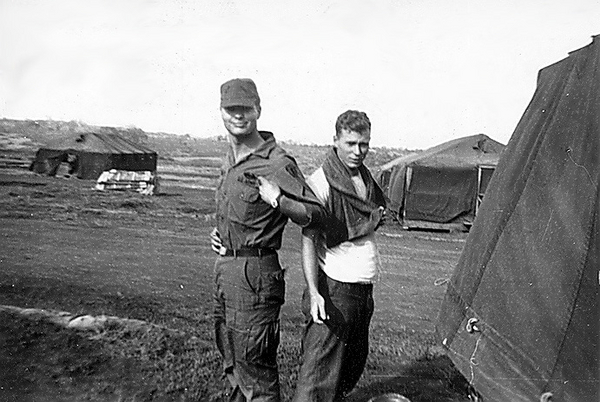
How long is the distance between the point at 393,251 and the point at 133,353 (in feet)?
15.9

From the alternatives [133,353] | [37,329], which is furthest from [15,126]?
[133,353]

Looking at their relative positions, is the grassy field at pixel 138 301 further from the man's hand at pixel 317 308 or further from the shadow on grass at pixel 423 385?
the man's hand at pixel 317 308

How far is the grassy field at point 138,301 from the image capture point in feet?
10.5

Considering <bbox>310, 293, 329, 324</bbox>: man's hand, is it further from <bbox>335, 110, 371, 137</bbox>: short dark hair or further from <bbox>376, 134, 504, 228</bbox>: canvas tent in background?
<bbox>376, 134, 504, 228</bbox>: canvas tent in background

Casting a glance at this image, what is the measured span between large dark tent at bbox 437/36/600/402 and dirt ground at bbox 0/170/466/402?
3.86ft

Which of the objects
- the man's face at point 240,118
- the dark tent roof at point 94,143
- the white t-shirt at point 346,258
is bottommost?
the white t-shirt at point 346,258

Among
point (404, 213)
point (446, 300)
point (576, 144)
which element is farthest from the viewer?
point (404, 213)

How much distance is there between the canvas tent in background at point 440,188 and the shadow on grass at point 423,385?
612cm

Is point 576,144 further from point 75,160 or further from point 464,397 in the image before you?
point 75,160

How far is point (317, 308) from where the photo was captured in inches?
91.3

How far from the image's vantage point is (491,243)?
2400 millimetres

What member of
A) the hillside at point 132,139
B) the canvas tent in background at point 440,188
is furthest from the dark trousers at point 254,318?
the canvas tent in background at point 440,188

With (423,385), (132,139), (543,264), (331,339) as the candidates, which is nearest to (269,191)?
(331,339)

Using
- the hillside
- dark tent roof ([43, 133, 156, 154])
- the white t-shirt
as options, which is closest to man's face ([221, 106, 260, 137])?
the white t-shirt
